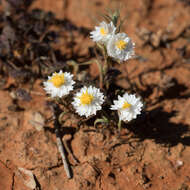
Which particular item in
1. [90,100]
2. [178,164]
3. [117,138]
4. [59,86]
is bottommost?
[178,164]

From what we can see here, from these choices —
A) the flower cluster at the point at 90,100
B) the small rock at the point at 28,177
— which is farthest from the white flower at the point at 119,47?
the small rock at the point at 28,177

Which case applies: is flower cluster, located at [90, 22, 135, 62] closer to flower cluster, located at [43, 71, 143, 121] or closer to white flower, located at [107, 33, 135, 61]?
white flower, located at [107, 33, 135, 61]

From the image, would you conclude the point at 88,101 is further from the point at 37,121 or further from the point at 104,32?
the point at 37,121

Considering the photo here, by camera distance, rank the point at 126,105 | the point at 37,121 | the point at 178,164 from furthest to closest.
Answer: the point at 37,121, the point at 178,164, the point at 126,105

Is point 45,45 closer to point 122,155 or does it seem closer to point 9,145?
point 9,145

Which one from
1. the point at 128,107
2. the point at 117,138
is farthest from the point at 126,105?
the point at 117,138

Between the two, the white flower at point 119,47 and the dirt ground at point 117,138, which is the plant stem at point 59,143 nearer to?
the dirt ground at point 117,138

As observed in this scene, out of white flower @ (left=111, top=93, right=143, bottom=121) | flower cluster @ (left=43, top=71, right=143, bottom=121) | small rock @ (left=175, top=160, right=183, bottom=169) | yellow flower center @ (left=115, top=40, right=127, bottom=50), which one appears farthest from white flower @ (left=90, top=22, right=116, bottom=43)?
small rock @ (left=175, top=160, right=183, bottom=169)

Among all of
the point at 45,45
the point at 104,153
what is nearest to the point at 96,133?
the point at 104,153
